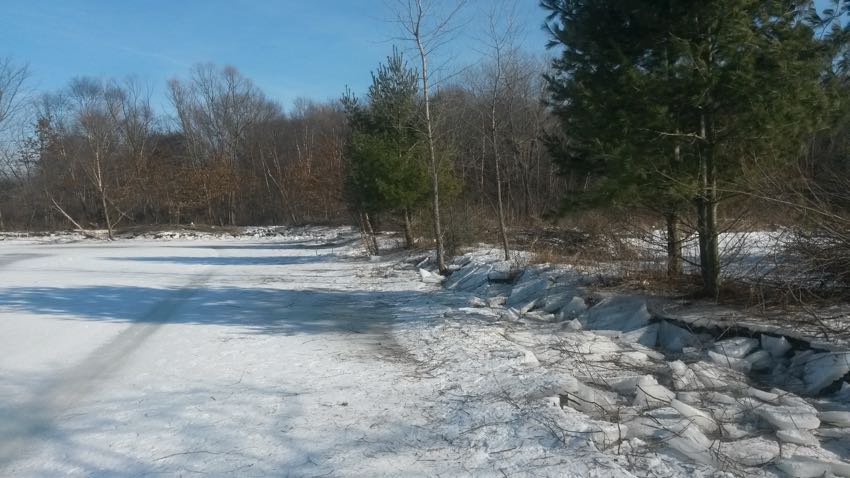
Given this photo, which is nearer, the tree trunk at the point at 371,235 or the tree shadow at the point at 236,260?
the tree shadow at the point at 236,260

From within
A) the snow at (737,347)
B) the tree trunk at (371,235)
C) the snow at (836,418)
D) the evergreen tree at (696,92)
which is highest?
the evergreen tree at (696,92)

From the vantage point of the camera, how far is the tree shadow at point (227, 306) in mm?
9547

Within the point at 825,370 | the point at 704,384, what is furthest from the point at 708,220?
the point at 704,384

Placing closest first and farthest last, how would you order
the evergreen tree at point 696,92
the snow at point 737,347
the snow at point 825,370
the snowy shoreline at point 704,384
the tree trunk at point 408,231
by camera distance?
1. the snowy shoreline at point 704,384
2. the snow at point 825,370
3. the snow at point 737,347
4. the evergreen tree at point 696,92
5. the tree trunk at point 408,231

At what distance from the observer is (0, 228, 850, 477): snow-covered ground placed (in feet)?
13.5

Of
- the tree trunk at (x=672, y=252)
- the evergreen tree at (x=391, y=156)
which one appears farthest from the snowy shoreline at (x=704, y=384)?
the evergreen tree at (x=391, y=156)

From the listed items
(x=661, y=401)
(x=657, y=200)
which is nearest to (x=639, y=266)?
(x=657, y=200)

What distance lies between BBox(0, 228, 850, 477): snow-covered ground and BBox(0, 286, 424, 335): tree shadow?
0.10 m

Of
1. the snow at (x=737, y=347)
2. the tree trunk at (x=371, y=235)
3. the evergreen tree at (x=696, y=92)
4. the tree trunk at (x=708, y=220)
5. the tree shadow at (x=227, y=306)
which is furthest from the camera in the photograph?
the tree trunk at (x=371, y=235)

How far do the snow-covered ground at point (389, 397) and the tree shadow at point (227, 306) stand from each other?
0.10 m

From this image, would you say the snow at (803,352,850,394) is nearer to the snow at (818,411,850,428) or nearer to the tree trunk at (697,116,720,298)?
the snow at (818,411,850,428)

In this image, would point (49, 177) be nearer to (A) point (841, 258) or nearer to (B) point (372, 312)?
(B) point (372, 312)

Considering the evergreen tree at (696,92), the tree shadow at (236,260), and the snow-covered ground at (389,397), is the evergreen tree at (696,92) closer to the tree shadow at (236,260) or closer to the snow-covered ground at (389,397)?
the snow-covered ground at (389,397)

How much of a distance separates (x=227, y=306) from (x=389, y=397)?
666cm
